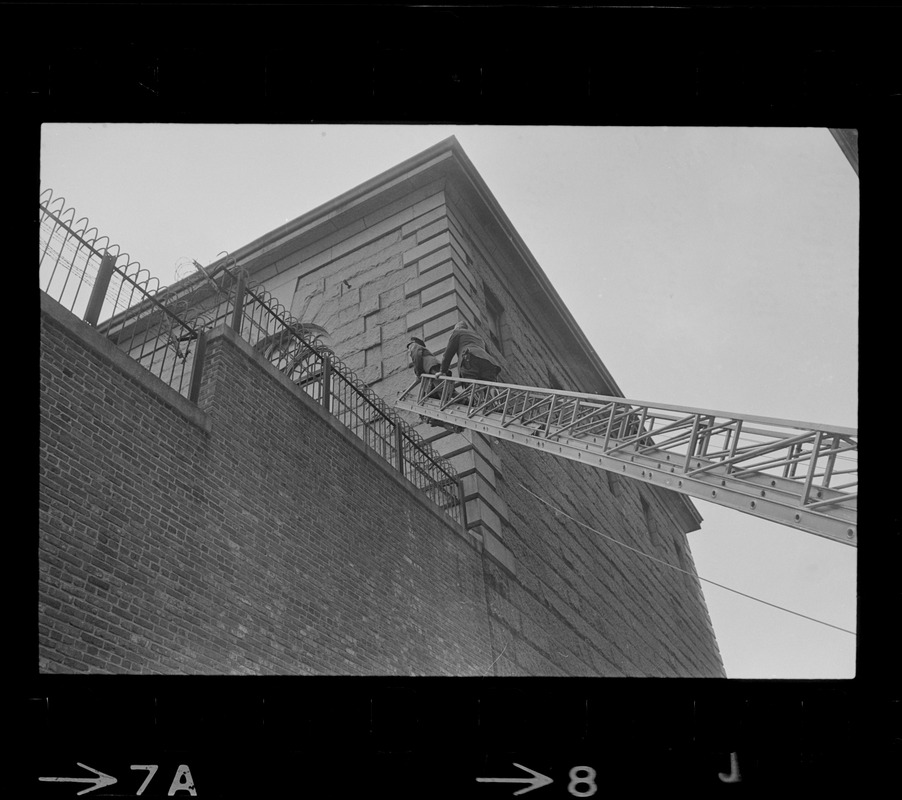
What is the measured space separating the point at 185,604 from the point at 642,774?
11.0ft

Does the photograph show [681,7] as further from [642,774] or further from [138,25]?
[642,774]

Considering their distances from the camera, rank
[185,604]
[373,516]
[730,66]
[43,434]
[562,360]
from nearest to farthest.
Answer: [730,66] < [43,434] < [185,604] < [373,516] < [562,360]

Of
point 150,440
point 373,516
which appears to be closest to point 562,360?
point 373,516

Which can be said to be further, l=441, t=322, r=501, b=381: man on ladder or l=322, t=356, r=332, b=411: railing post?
l=441, t=322, r=501, b=381: man on ladder

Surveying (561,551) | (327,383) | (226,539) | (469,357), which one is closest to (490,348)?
(469,357)

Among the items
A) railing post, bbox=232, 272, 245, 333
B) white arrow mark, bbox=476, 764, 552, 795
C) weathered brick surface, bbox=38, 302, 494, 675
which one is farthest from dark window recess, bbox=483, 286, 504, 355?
white arrow mark, bbox=476, 764, 552, 795

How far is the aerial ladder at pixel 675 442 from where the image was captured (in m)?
6.73

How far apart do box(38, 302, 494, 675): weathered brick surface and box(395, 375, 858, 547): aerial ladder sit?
1668 millimetres

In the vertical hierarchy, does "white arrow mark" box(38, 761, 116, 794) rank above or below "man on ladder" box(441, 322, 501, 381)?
below

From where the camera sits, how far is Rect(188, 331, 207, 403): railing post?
7766mm

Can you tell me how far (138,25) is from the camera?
16.2 ft

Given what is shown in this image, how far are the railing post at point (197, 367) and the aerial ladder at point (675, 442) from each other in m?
3.86

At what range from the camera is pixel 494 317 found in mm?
14344

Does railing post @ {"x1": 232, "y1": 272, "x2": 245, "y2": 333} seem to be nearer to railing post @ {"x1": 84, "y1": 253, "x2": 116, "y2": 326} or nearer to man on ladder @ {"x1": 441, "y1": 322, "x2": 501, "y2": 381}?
railing post @ {"x1": 84, "y1": 253, "x2": 116, "y2": 326}
